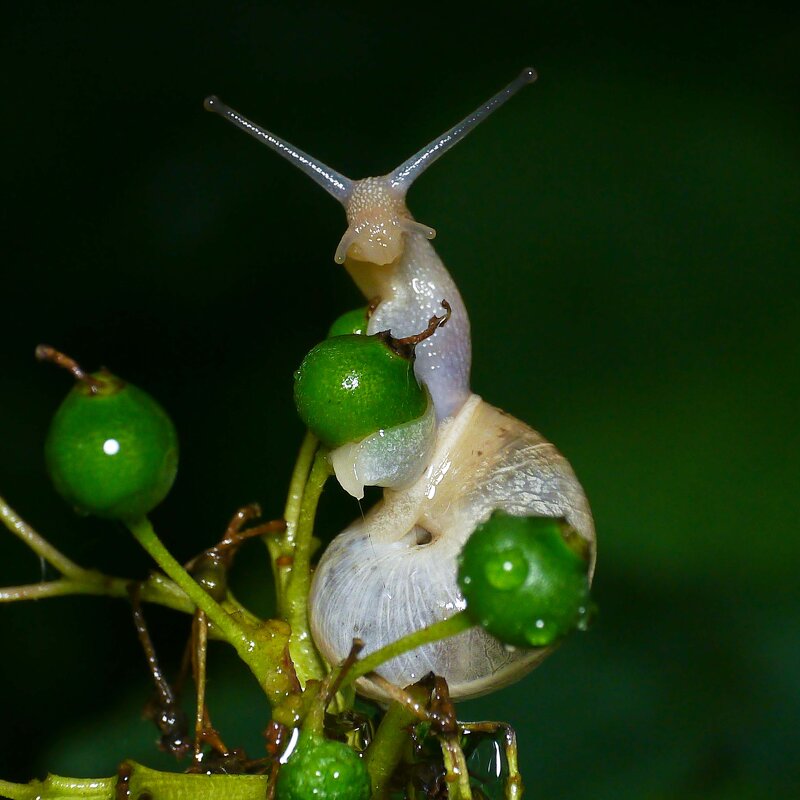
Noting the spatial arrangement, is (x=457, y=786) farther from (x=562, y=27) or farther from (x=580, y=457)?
(x=562, y=27)

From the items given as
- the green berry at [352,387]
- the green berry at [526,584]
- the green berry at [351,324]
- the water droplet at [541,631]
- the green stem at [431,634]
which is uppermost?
the green berry at [351,324]

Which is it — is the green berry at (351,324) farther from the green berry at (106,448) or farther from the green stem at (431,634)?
the green stem at (431,634)

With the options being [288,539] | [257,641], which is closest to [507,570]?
[257,641]

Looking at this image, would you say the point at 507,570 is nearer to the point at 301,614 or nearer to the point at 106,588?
the point at 301,614

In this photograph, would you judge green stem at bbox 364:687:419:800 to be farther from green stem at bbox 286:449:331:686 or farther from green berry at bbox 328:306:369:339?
green berry at bbox 328:306:369:339

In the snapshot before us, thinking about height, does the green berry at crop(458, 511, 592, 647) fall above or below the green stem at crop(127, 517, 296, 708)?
above

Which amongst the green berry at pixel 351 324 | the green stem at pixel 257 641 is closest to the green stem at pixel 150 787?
the green stem at pixel 257 641

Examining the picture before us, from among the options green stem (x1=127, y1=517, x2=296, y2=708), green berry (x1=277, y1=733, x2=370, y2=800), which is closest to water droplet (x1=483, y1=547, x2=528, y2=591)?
green berry (x1=277, y1=733, x2=370, y2=800)
